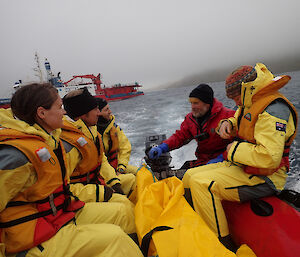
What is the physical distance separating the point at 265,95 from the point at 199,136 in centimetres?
116

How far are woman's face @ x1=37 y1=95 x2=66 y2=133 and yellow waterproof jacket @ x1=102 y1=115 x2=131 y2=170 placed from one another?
1.74 m

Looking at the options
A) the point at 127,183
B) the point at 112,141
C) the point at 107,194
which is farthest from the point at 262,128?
the point at 112,141

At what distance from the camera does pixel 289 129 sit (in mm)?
1394

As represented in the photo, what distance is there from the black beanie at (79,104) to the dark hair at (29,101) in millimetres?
782

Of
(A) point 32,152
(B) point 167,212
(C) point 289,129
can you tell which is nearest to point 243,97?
(C) point 289,129

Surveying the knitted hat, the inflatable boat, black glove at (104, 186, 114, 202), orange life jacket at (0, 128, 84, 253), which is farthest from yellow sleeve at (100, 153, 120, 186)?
the knitted hat

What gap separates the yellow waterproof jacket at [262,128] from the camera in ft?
4.31

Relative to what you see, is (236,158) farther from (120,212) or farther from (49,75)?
(49,75)

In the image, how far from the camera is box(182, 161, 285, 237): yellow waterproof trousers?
1503 mm

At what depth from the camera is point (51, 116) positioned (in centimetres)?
133

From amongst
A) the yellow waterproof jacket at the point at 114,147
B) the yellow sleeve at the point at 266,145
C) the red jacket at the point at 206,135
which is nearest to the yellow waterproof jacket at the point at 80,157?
the yellow waterproof jacket at the point at 114,147

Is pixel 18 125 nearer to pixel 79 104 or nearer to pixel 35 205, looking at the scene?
pixel 35 205

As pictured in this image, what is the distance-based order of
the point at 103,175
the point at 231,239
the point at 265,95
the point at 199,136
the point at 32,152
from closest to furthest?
the point at 32,152, the point at 265,95, the point at 231,239, the point at 103,175, the point at 199,136

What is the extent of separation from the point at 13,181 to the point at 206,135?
7.29 ft
